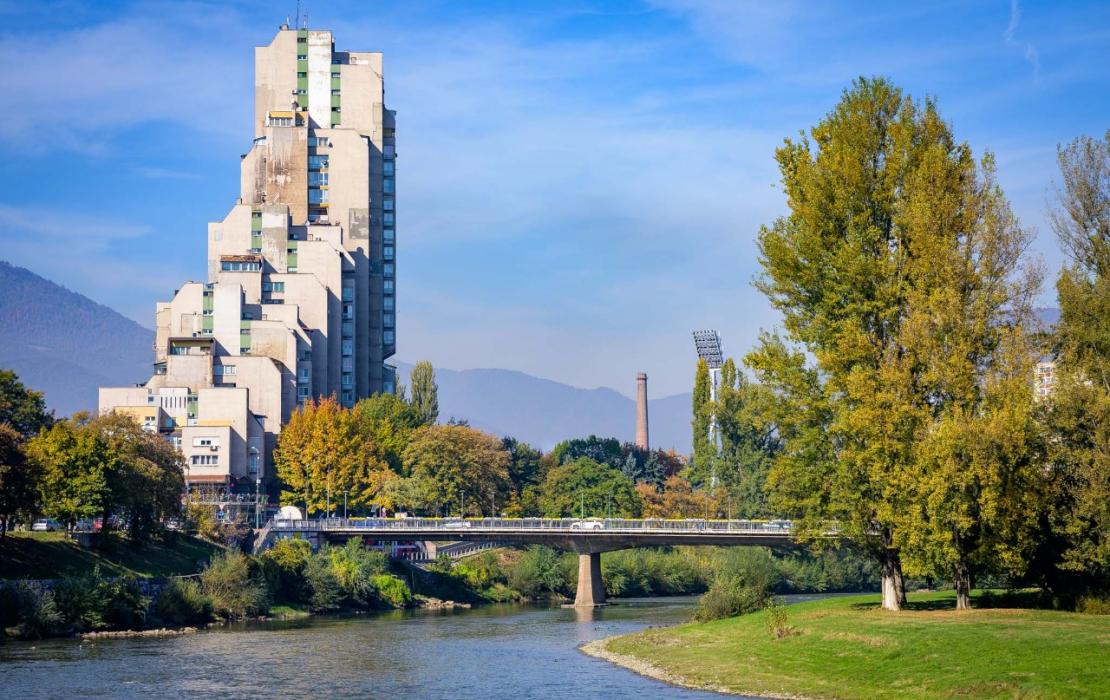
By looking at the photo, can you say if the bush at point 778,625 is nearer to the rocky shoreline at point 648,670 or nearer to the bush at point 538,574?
the rocky shoreline at point 648,670

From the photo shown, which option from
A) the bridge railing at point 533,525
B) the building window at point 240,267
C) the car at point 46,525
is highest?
the building window at point 240,267

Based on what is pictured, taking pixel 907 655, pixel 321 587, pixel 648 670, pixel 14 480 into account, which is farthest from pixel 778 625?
pixel 321 587

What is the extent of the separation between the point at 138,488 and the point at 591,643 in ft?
147

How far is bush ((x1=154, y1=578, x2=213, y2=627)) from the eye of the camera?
326 ft

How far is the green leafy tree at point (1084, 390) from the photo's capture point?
2375 inches

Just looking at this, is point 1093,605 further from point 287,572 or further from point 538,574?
point 538,574

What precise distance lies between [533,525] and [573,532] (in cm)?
524

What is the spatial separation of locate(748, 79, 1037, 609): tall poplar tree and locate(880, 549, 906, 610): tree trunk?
9 centimetres

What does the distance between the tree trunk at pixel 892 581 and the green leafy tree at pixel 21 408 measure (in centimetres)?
8027

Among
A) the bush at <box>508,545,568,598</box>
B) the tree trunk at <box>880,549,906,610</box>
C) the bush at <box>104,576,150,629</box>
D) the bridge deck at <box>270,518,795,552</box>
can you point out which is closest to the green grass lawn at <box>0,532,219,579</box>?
the bush at <box>104,576,150,629</box>

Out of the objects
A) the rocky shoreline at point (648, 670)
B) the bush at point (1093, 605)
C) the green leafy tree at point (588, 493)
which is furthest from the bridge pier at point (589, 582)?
the bush at point (1093, 605)

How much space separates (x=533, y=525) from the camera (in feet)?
440

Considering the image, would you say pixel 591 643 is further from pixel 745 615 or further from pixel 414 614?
pixel 414 614

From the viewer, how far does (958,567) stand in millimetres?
63156
